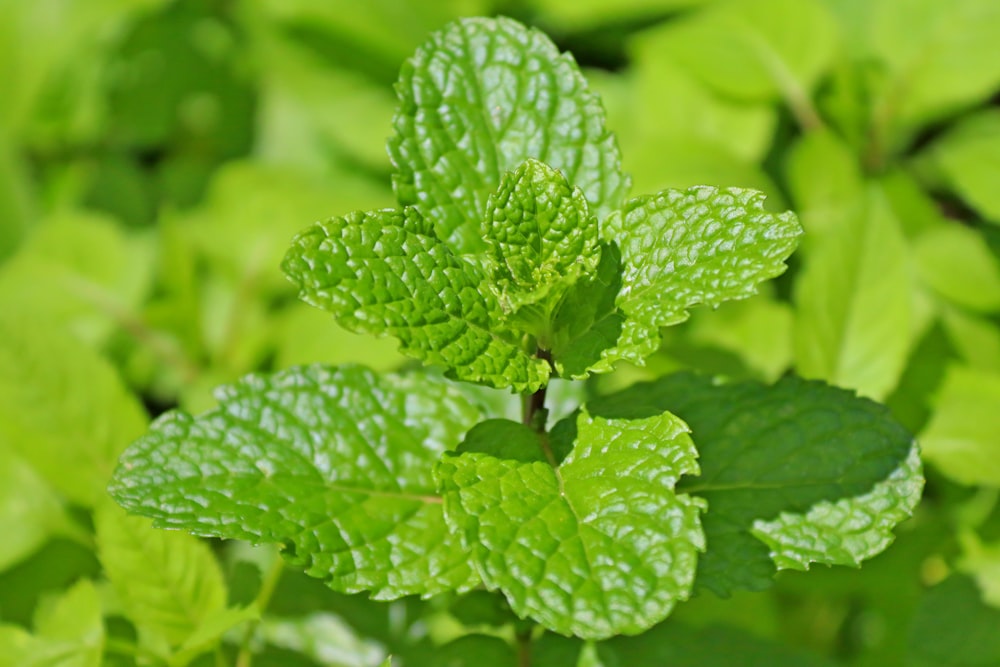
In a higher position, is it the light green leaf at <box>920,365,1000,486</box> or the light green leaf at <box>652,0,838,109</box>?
the light green leaf at <box>652,0,838,109</box>

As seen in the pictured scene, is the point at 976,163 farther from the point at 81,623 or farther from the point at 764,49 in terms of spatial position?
the point at 81,623

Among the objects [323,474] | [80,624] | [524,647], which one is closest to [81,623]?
[80,624]

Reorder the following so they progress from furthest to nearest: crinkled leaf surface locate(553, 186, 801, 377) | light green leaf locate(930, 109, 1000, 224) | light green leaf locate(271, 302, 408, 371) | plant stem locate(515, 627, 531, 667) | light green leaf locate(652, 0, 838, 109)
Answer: light green leaf locate(652, 0, 838, 109) < light green leaf locate(930, 109, 1000, 224) < light green leaf locate(271, 302, 408, 371) < plant stem locate(515, 627, 531, 667) < crinkled leaf surface locate(553, 186, 801, 377)

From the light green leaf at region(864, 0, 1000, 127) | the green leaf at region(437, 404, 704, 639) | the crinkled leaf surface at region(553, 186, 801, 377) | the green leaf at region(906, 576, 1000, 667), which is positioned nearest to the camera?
the green leaf at region(437, 404, 704, 639)

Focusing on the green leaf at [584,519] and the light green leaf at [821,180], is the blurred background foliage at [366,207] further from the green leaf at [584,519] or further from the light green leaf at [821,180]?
the green leaf at [584,519]

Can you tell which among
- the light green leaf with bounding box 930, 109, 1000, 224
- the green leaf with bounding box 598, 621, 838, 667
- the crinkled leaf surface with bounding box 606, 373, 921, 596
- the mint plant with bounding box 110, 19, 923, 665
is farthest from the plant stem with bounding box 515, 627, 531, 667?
the light green leaf with bounding box 930, 109, 1000, 224

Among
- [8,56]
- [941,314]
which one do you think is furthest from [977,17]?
[8,56]

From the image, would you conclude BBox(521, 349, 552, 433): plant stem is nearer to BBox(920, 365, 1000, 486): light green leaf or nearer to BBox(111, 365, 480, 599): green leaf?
BBox(111, 365, 480, 599): green leaf
